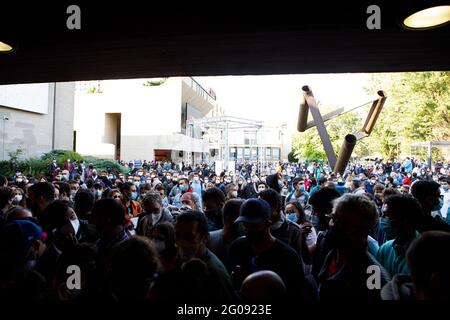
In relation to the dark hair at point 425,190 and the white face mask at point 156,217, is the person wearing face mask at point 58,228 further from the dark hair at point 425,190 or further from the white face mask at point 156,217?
the dark hair at point 425,190

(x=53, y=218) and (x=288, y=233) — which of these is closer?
(x=53, y=218)

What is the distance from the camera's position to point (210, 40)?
3.64 m

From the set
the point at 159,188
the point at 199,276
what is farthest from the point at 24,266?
the point at 159,188

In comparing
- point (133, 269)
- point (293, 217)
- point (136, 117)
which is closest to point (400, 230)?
point (293, 217)

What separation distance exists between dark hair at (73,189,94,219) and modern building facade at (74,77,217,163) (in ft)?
125

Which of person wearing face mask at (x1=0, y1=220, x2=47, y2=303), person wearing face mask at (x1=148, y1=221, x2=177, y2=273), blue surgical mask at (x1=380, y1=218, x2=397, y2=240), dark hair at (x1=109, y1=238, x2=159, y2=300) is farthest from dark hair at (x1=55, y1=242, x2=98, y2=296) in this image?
blue surgical mask at (x1=380, y1=218, x2=397, y2=240)

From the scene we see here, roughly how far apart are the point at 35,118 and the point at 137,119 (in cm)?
1815

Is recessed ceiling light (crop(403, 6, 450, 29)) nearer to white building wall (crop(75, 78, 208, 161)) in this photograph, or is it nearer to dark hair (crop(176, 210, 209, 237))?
dark hair (crop(176, 210, 209, 237))

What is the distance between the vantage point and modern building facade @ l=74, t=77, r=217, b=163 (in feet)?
142

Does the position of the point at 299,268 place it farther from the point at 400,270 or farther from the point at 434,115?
the point at 434,115

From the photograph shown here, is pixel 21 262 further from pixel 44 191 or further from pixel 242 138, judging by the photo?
pixel 242 138

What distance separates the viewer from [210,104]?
2464 inches

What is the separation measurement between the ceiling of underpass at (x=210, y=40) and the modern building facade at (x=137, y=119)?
125ft
